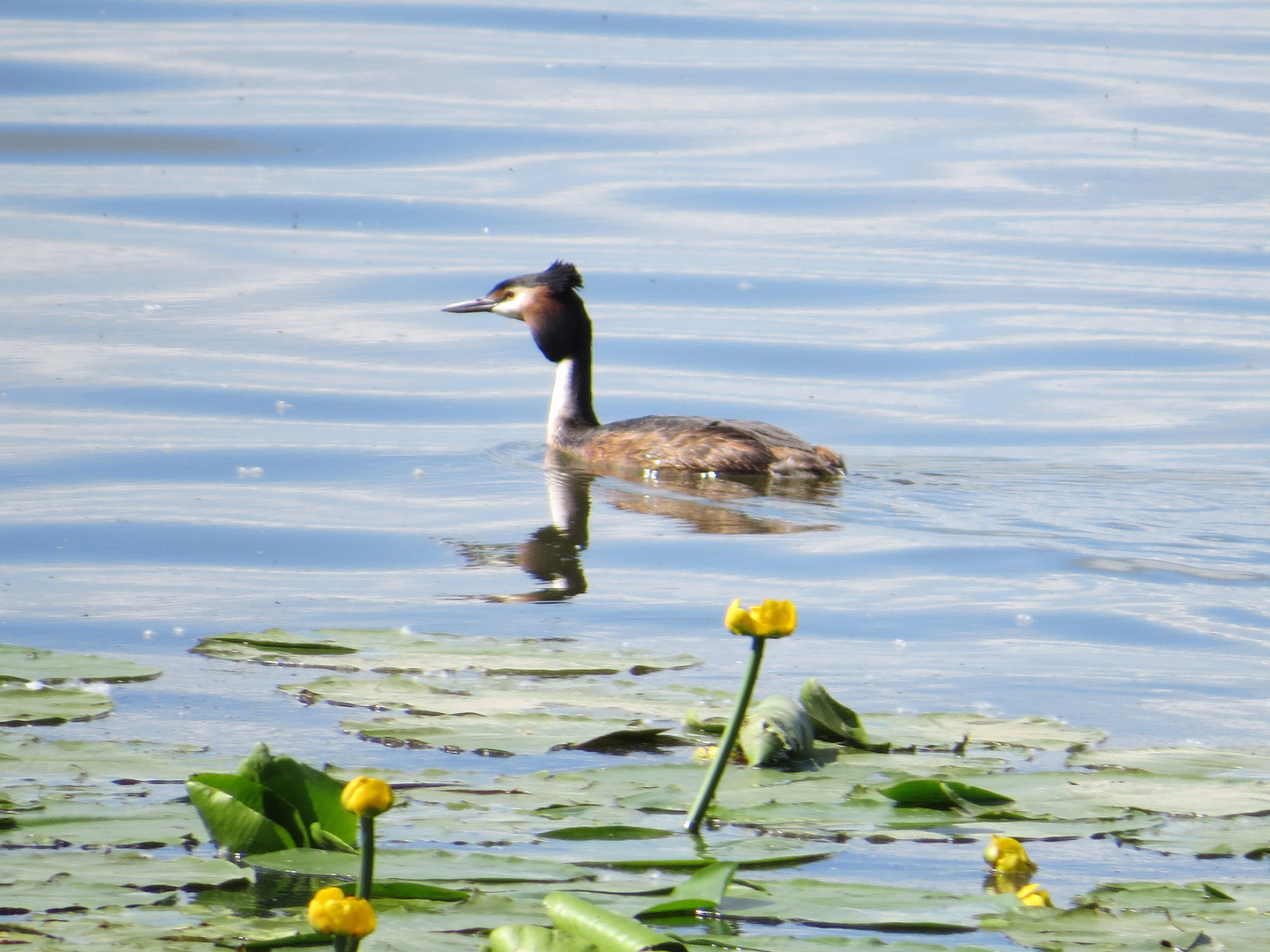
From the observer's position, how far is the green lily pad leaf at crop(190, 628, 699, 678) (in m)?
4.46

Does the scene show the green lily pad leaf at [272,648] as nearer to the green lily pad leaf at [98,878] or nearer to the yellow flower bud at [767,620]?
the green lily pad leaf at [98,878]

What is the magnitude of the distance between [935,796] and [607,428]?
650 centimetres

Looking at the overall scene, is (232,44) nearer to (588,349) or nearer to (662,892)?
(588,349)

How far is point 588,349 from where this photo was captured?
10719 mm

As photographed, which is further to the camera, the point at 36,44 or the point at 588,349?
the point at 36,44

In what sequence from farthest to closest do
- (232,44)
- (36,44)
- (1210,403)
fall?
(232,44)
(36,44)
(1210,403)

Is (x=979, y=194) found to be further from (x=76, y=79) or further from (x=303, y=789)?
(x=303, y=789)

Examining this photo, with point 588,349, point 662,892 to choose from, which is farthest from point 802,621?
point 588,349

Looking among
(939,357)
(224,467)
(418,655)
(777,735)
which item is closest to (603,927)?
(777,735)

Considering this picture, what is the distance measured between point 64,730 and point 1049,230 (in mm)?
13094

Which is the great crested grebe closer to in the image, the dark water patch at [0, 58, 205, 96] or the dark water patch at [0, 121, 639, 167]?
the dark water patch at [0, 121, 639, 167]

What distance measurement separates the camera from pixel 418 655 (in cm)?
454

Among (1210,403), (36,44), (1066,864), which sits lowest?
(1066,864)

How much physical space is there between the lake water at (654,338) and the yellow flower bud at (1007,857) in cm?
158
